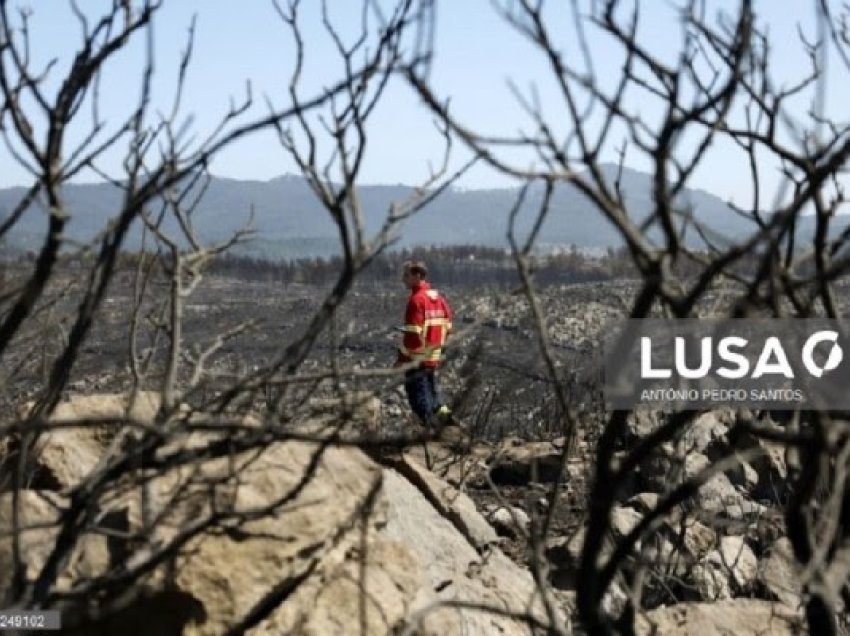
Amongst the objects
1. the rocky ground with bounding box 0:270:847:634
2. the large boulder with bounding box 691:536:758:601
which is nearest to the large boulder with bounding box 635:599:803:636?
the rocky ground with bounding box 0:270:847:634

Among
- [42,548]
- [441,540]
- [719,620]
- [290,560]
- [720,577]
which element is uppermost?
[42,548]

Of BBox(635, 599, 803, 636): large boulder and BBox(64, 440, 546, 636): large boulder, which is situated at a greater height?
BBox(64, 440, 546, 636): large boulder

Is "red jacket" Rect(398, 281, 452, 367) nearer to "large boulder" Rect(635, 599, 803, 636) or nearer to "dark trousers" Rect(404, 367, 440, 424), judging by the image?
"dark trousers" Rect(404, 367, 440, 424)

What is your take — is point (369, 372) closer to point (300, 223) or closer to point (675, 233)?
point (675, 233)

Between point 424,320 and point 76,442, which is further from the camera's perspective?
point 424,320

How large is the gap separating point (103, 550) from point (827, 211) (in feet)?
7.16

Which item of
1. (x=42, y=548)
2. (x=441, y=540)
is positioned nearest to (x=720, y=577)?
(x=441, y=540)

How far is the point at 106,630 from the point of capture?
10.7 ft

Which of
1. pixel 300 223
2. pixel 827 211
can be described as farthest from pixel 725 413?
pixel 300 223

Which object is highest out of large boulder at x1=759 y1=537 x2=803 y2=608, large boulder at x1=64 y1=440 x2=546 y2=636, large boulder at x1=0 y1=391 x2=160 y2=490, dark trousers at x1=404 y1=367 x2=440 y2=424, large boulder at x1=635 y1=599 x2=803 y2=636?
large boulder at x1=0 y1=391 x2=160 y2=490

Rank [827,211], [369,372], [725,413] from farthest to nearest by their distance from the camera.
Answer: [725,413], [827,211], [369,372]

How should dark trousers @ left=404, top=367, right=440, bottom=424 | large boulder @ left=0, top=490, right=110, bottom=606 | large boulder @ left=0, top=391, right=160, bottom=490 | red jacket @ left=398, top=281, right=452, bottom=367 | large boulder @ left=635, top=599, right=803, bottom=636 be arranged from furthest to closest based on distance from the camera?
dark trousers @ left=404, top=367, right=440, bottom=424, red jacket @ left=398, top=281, right=452, bottom=367, large boulder @ left=635, top=599, right=803, bottom=636, large boulder @ left=0, top=391, right=160, bottom=490, large boulder @ left=0, top=490, right=110, bottom=606

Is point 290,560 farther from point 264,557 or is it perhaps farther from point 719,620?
point 719,620

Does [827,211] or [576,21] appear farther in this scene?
[827,211]
